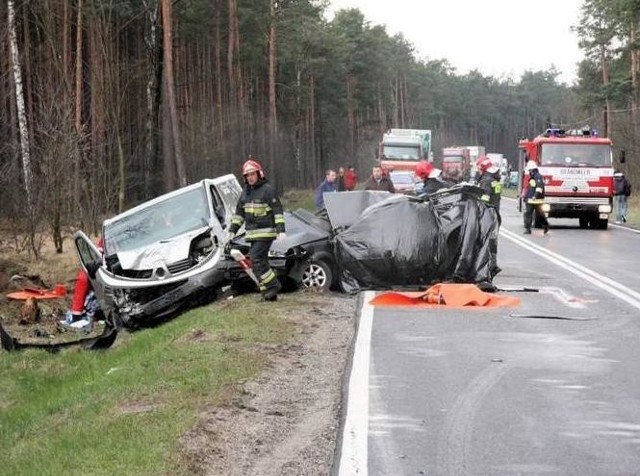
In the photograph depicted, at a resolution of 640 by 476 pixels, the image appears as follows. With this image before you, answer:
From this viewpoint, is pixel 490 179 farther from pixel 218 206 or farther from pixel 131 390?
pixel 131 390

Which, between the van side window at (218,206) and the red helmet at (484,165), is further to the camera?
the red helmet at (484,165)

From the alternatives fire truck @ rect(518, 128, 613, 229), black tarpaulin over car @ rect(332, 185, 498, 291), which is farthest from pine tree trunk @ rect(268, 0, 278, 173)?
black tarpaulin over car @ rect(332, 185, 498, 291)

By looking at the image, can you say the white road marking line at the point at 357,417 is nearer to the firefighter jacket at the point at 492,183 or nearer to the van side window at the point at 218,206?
the van side window at the point at 218,206

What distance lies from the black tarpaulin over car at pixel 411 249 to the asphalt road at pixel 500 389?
0.53m

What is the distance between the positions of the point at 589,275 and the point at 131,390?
9016 mm

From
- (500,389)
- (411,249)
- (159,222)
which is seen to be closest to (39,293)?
(159,222)

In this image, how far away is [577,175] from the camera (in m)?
24.6

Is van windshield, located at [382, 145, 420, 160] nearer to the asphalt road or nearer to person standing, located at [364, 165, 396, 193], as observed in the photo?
person standing, located at [364, 165, 396, 193]

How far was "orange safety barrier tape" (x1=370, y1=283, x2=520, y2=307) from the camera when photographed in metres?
10.8

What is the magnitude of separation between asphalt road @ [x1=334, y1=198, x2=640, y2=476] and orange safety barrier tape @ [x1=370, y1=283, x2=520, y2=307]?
10.1 inches

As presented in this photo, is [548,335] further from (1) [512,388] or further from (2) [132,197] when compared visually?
(2) [132,197]

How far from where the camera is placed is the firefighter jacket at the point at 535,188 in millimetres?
22328

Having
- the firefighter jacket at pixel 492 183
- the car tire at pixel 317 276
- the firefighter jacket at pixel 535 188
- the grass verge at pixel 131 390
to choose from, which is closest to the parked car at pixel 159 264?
the grass verge at pixel 131 390

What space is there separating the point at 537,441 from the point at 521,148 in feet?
75.6
